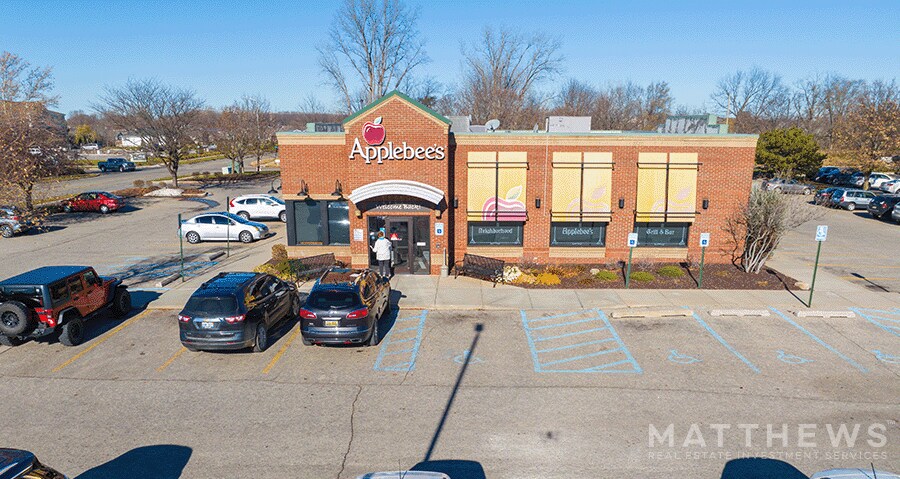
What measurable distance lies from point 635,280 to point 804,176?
44869 millimetres

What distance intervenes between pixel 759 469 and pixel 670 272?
38.2 ft

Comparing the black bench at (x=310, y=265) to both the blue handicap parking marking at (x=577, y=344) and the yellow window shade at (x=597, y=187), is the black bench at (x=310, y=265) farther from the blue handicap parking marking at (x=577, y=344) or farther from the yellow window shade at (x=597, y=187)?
the yellow window shade at (x=597, y=187)

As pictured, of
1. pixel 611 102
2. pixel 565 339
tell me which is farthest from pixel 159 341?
pixel 611 102

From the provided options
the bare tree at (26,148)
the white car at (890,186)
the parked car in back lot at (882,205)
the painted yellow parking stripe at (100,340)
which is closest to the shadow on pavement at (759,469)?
the painted yellow parking stripe at (100,340)

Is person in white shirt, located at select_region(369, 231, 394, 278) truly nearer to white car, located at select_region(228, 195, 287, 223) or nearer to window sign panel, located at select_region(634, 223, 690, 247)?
window sign panel, located at select_region(634, 223, 690, 247)

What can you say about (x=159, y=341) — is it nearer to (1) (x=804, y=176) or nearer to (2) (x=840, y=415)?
(2) (x=840, y=415)

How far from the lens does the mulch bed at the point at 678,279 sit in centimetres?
1864

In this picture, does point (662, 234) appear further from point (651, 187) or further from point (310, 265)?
point (310, 265)

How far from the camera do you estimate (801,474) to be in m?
8.41

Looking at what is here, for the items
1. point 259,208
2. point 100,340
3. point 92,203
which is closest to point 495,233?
point 100,340

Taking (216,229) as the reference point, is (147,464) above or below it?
below

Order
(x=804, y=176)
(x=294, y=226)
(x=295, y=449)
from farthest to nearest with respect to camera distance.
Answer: (x=804, y=176)
(x=294, y=226)
(x=295, y=449)

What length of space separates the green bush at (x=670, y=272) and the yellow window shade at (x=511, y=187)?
17.8 ft

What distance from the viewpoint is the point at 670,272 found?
766 inches
